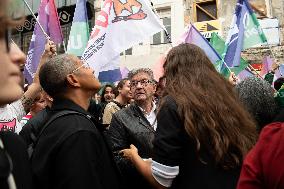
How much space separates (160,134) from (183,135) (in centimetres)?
14

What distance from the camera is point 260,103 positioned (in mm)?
3164

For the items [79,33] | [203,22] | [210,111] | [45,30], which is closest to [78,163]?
[210,111]

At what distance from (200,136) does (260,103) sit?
1.06 meters

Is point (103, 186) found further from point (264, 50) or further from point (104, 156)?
point (264, 50)

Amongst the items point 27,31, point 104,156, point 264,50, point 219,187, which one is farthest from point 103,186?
point 27,31

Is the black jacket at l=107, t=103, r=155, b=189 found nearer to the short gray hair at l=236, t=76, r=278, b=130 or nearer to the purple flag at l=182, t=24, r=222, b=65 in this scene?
the short gray hair at l=236, t=76, r=278, b=130

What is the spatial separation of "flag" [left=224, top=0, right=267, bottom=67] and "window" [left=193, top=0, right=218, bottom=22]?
1233cm

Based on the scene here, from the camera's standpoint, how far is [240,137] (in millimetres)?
2361

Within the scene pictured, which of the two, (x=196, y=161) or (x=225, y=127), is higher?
(x=225, y=127)

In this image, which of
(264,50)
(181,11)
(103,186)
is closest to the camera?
(103,186)

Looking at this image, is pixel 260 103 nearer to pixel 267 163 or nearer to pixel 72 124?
pixel 72 124

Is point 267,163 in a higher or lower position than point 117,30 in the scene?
lower

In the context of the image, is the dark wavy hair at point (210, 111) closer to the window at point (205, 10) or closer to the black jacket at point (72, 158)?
the black jacket at point (72, 158)

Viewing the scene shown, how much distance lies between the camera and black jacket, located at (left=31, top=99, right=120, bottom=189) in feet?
7.13
